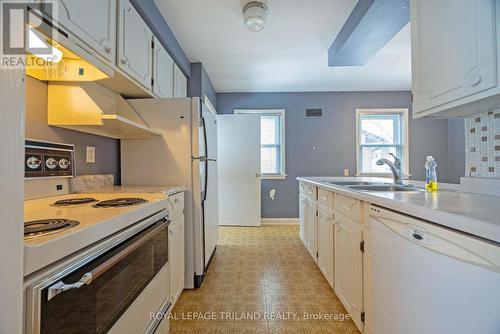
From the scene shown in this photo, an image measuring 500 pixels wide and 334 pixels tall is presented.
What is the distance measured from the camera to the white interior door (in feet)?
14.2

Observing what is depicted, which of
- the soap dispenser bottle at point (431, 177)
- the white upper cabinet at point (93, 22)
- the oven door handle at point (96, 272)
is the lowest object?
the oven door handle at point (96, 272)

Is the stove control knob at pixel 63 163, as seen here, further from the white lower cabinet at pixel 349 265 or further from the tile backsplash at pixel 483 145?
the tile backsplash at pixel 483 145

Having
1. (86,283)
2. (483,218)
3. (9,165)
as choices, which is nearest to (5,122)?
(9,165)

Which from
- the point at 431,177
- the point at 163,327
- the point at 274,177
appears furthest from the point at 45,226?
the point at 274,177

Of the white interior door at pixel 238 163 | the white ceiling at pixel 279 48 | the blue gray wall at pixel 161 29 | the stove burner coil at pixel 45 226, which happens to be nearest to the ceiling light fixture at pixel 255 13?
the white ceiling at pixel 279 48

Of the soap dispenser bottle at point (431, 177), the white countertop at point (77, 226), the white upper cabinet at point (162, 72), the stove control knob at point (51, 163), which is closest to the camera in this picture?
the white countertop at point (77, 226)

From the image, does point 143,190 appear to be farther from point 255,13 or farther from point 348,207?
point 255,13

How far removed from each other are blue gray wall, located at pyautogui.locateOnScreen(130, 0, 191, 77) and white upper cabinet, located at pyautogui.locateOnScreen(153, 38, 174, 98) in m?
0.07

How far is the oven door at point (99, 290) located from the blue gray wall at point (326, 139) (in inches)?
141

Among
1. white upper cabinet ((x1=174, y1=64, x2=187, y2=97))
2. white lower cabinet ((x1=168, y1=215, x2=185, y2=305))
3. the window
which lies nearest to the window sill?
the window

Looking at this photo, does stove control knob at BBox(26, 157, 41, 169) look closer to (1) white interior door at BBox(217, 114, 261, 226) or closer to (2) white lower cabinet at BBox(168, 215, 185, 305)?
(2) white lower cabinet at BBox(168, 215, 185, 305)

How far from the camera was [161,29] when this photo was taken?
2.25 m

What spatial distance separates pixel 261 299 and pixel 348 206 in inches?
40.4

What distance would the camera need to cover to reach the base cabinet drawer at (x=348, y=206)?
56.1 inches
